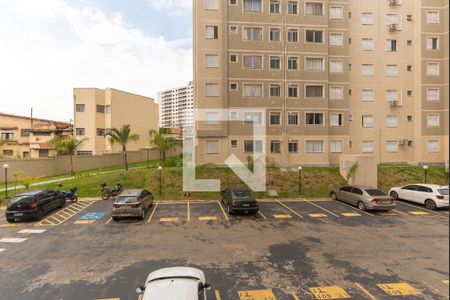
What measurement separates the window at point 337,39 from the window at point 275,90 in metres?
8.89

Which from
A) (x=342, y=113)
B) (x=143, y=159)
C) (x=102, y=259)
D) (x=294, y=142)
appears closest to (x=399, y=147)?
(x=342, y=113)

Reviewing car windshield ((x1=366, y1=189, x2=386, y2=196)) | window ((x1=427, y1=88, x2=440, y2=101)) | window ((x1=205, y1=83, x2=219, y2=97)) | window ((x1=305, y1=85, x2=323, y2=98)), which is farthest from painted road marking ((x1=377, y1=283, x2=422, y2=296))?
window ((x1=427, y1=88, x2=440, y2=101))

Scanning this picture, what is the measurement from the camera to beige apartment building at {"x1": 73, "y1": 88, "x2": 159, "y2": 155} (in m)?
43.4

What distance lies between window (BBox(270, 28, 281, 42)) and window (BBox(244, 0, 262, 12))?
2.83 metres

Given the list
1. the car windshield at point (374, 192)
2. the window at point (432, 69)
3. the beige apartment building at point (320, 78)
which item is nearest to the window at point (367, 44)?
the beige apartment building at point (320, 78)

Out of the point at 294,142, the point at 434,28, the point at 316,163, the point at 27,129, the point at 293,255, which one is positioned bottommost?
the point at 293,255

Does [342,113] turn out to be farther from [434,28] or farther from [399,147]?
[434,28]

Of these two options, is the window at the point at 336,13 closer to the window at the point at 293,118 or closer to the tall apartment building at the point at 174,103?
the window at the point at 293,118

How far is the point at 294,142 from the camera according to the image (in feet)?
102

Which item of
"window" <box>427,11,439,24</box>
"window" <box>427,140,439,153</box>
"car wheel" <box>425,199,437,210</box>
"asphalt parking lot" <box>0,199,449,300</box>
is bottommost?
"asphalt parking lot" <box>0,199,449,300</box>

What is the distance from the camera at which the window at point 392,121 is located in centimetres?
3369

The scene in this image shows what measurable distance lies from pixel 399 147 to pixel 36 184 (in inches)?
1663

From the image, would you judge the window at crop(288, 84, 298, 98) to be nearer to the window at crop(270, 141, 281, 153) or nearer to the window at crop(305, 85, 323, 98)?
the window at crop(305, 85, 323, 98)

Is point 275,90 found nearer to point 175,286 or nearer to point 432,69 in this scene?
point 432,69
